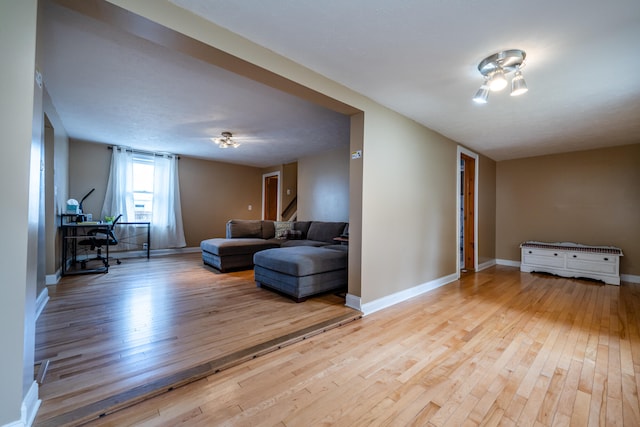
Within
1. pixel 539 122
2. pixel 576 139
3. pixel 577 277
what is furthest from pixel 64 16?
pixel 577 277

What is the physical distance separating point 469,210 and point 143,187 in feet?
23.3

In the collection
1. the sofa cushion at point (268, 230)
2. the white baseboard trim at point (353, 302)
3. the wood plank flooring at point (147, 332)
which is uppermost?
the sofa cushion at point (268, 230)

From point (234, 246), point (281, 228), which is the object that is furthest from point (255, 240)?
point (281, 228)

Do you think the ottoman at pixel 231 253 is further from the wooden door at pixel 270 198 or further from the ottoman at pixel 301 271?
the wooden door at pixel 270 198

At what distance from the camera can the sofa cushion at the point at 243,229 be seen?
5305 millimetres

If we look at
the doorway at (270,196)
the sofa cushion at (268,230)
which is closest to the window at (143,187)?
the sofa cushion at (268,230)

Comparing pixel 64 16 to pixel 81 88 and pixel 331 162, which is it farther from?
pixel 331 162

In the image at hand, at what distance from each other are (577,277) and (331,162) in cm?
502

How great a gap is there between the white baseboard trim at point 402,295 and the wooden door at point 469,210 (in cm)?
118

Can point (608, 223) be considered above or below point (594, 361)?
above

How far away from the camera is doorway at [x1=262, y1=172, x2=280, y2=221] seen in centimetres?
777

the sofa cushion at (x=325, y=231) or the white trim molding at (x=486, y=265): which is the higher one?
the sofa cushion at (x=325, y=231)

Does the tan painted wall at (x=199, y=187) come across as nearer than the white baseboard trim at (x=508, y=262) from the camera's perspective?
Yes

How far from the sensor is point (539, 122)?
344cm
